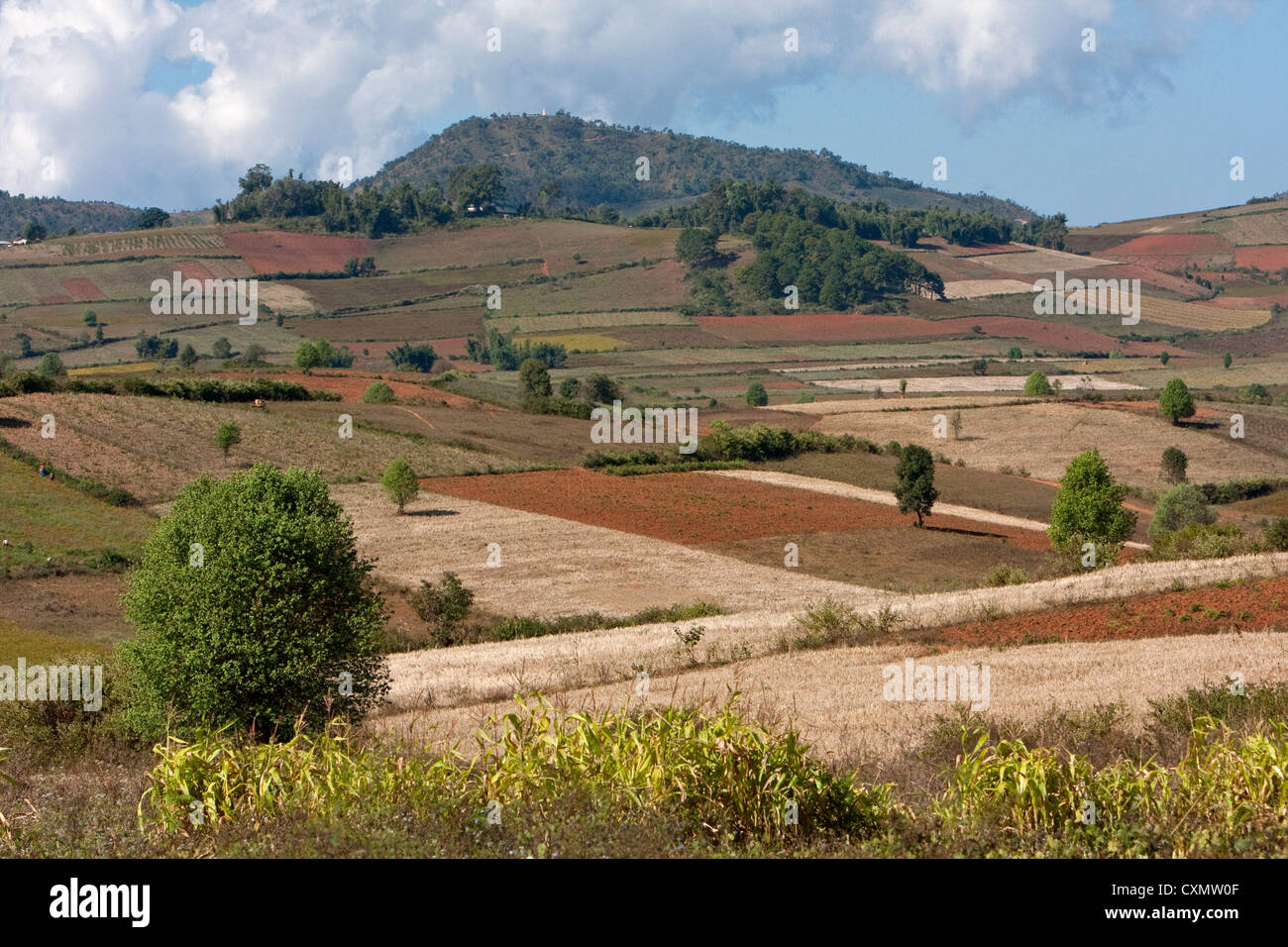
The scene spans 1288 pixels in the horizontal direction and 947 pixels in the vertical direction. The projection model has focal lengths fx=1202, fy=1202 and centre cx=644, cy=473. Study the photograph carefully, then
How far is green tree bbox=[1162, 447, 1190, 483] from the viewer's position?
7312 centimetres

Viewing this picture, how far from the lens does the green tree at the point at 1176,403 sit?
8919 centimetres

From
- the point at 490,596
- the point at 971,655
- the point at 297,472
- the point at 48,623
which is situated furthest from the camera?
the point at 490,596

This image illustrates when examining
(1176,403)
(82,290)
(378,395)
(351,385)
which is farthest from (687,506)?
(82,290)

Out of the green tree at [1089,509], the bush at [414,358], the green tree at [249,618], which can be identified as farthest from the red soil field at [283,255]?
the green tree at [249,618]

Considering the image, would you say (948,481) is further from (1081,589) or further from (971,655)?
(971,655)

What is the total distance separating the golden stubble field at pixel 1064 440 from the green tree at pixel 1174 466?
2.44 feet

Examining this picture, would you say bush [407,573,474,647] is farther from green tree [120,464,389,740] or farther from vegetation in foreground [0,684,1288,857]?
vegetation in foreground [0,684,1288,857]

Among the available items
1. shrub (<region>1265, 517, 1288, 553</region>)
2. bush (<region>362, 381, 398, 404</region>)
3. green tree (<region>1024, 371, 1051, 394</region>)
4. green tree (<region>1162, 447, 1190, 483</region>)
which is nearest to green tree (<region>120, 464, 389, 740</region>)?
shrub (<region>1265, 517, 1288, 553</region>)

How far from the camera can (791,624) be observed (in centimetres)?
3105

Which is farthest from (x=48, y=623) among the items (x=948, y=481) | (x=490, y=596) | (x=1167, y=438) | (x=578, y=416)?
(x=1167, y=438)

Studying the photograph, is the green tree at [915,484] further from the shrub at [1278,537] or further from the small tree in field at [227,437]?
→ the small tree in field at [227,437]

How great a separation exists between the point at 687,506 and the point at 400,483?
48.6 feet

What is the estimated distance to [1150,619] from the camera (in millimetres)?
26922

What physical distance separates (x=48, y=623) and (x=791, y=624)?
23.1 metres
